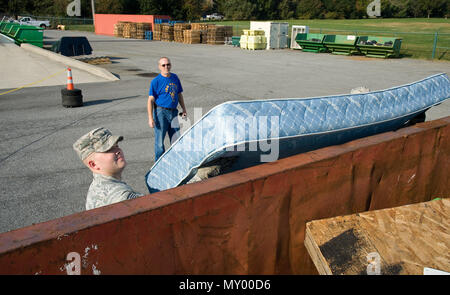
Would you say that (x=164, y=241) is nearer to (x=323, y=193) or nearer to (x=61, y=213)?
(x=323, y=193)

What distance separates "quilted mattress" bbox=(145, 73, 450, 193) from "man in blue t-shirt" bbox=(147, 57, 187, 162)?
252 cm

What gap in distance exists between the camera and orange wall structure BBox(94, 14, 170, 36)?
51.2 metres

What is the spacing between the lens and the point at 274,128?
2.63 metres

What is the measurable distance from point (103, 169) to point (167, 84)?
3564mm

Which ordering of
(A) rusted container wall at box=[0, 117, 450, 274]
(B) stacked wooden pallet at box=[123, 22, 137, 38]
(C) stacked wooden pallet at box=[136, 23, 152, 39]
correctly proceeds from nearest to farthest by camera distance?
(A) rusted container wall at box=[0, 117, 450, 274] → (C) stacked wooden pallet at box=[136, 23, 152, 39] → (B) stacked wooden pallet at box=[123, 22, 137, 38]

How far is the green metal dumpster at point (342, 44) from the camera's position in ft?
82.6

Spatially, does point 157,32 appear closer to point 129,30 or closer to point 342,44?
point 129,30

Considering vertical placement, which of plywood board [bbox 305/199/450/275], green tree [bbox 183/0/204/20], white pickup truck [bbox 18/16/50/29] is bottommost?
plywood board [bbox 305/199/450/275]

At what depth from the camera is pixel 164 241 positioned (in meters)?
1.97

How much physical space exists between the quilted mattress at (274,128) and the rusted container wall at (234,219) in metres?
0.24

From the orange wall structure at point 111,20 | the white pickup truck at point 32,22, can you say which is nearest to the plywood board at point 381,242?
the orange wall structure at point 111,20

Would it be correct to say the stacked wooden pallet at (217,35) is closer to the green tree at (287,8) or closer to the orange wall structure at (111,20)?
the orange wall structure at (111,20)

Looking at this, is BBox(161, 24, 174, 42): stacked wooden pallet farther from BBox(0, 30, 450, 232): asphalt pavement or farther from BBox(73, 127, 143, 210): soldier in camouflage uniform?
BBox(73, 127, 143, 210): soldier in camouflage uniform

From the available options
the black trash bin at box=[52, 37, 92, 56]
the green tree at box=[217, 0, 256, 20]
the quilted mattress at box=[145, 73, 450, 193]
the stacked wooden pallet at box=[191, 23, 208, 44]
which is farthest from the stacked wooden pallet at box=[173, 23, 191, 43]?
the green tree at box=[217, 0, 256, 20]
